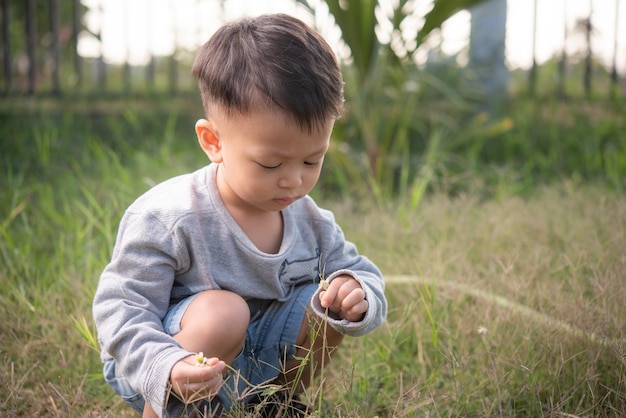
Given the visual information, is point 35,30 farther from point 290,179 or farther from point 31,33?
point 290,179

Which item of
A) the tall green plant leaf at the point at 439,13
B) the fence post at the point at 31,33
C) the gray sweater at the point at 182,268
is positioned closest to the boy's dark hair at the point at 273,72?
the gray sweater at the point at 182,268

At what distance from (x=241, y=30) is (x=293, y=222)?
437 millimetres

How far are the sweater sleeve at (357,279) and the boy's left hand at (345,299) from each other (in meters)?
0.01

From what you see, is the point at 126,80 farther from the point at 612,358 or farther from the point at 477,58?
the point at 612,358

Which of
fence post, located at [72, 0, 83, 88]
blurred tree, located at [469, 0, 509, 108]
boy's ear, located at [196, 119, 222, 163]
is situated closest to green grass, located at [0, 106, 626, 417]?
boy's ear, located at [196, 119, 222, 163]

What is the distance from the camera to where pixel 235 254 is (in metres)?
1.59

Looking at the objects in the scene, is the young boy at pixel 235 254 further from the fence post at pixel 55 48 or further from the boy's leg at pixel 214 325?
the fence post at pixel 55 48

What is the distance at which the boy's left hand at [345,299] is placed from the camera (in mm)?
1460

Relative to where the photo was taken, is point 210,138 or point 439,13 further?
point 439,13

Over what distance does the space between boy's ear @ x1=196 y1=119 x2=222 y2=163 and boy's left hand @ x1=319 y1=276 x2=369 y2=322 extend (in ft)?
1.18

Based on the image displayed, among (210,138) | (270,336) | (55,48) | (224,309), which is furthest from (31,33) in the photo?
(224,309)

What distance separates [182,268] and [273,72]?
44cm

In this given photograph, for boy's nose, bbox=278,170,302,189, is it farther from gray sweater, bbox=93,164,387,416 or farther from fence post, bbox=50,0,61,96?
fence post, bbox=50,0,61,96

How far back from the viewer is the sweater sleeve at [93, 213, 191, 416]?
53.2 inches
